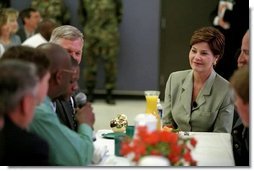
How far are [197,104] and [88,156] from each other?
0.79 m

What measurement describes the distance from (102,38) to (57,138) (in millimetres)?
2696

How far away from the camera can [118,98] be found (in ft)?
12.1

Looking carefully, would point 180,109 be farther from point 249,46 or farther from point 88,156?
point 88,156

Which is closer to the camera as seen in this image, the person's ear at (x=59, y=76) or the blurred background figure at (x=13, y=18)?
the person's ear at (x=59, y=76)

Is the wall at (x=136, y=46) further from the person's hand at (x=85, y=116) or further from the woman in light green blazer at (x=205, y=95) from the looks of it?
the person's hand at (x=85, y=116)

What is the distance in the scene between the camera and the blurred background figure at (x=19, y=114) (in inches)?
44.5


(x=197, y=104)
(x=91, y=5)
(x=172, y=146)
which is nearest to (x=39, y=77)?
(x=172, y=146)

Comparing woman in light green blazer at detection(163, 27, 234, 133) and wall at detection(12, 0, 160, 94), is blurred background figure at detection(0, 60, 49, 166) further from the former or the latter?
wall at detection(12, 0, 160, 94)

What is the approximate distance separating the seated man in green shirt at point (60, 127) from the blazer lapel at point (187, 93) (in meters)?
0.69

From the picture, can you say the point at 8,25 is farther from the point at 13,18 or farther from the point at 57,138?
the point at 57,138

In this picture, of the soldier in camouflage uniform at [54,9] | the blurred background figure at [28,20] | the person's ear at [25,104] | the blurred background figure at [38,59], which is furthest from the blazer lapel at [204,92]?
the blurred background figure at [28,20]

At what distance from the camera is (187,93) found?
2102 millimetres

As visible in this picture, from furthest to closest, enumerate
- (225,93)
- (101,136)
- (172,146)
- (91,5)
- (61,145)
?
(91,5) → (225,93) → (101,136) → (61,145) → (172,146)

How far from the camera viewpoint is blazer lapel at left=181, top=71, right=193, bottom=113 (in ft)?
6.82
